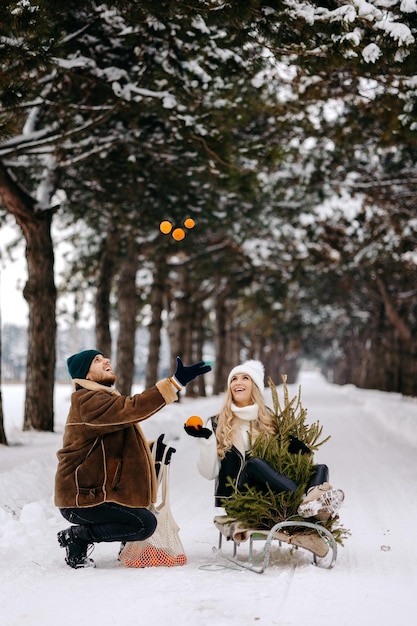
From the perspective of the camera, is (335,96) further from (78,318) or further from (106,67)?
(78,318)

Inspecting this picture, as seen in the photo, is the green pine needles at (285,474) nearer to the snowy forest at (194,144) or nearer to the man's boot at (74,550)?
the man's boot at (74,550)

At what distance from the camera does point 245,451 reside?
230 inches

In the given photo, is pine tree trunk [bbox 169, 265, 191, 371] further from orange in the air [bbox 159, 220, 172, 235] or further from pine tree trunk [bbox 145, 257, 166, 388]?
orange in the air [bbox 159, 220, 172, 235]

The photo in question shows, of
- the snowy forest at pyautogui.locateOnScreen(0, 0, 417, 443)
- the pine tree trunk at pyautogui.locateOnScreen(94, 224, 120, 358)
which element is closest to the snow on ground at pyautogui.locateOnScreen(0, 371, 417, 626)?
the snowy forest at pyautogui.locateOnScreen(0, 0, 417, 443)

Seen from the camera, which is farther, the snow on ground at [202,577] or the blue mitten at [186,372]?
the blue mitten at [186,372]

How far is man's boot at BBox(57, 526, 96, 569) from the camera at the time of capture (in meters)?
5.37

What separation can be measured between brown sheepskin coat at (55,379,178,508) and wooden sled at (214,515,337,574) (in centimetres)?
69

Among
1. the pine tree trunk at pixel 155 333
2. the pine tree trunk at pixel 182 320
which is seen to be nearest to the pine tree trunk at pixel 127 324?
the pine tree trunk at pixel 155 333

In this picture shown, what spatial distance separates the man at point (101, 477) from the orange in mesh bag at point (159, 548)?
0.10 m

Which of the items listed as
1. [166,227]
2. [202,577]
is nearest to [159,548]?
[202,577]

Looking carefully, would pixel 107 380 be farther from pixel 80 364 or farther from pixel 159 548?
pixel 159 548

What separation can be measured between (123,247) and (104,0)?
12.2 m

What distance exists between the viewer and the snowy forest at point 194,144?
7996 millimetres

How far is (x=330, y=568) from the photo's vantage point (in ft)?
17.4
